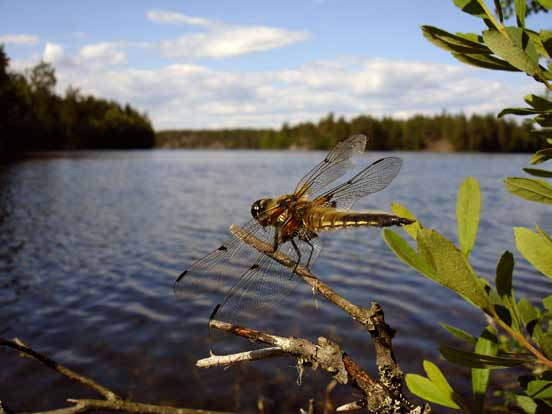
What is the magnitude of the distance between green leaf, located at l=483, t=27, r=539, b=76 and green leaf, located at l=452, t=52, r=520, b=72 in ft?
0.45

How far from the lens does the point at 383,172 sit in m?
2.71

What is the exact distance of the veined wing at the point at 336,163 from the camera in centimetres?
298

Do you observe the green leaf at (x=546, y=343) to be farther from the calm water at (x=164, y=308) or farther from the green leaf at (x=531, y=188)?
the calm water at (x=164, y=308)

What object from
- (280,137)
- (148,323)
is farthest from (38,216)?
(280,137)

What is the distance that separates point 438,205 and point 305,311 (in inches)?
714

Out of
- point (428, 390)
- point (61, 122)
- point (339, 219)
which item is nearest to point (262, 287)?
point (339, 219)

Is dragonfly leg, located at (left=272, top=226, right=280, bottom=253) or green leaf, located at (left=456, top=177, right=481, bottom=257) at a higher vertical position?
green leaf, located at (left=456, top=177, right=481, bottom=257)

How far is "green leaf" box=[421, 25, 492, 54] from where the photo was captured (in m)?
1.23

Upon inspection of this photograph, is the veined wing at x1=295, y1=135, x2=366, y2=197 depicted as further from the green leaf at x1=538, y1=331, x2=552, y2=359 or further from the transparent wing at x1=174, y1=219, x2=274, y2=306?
the green leaf at x1=538, y1=331, x2=552, y2=359

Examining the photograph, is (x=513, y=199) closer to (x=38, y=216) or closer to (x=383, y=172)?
(x=38, y=216)

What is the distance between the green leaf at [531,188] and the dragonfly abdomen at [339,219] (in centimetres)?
76

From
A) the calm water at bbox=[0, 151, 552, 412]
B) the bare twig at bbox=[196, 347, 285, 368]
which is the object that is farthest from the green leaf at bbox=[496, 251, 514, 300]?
the calm water at bbox=[0, 151, 552, 412]

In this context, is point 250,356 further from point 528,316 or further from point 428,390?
point 528,316

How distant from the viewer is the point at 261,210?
2.66 m
